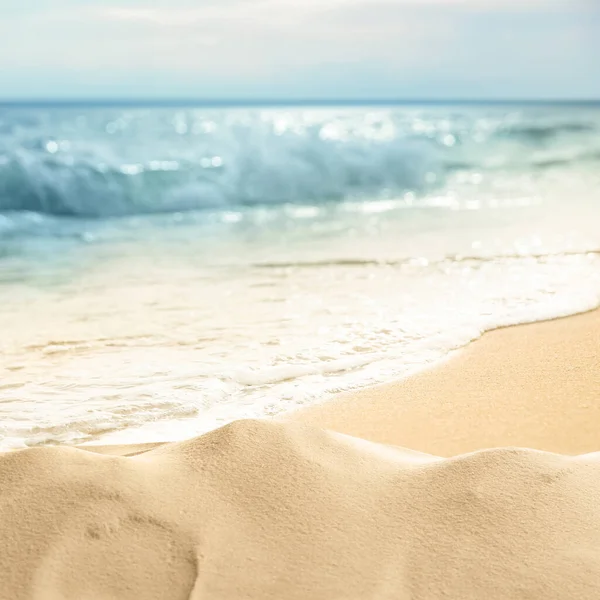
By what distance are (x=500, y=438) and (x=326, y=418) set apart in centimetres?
A: 63

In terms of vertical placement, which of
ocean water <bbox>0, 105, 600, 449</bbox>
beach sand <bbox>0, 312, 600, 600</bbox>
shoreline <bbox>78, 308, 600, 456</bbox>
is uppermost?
beach sand <bbox>0, 312, 600, 600</bbox>

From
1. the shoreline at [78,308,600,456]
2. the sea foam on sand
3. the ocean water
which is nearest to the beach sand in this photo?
the sea foam on sand

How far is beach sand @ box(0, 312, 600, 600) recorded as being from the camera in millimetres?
1346

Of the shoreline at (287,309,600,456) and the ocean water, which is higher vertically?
the shoreline at (287,309,600,456)

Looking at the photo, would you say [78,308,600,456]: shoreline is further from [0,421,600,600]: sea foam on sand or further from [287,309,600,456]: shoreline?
[0,421,600,600]: sea foam on sand

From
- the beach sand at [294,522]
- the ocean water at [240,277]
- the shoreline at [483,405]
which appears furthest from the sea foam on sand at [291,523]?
the ocean water at [240,277]

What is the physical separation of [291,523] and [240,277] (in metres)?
4.12

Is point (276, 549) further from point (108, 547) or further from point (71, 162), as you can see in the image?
point (71, 162)

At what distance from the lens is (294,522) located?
1498 mm

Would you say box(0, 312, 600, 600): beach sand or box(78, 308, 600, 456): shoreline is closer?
box(0, 312, 600, 600): beach sand

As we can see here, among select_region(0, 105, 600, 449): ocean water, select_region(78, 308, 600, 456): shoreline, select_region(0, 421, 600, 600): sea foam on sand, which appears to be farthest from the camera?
→ select_region(0, 105, 600, 449): ocean water

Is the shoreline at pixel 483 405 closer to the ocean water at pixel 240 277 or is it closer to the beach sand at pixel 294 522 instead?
the ocean water at pixel 240 277

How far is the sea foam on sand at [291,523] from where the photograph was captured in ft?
4.41

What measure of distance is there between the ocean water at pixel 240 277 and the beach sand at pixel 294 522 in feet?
3.48
